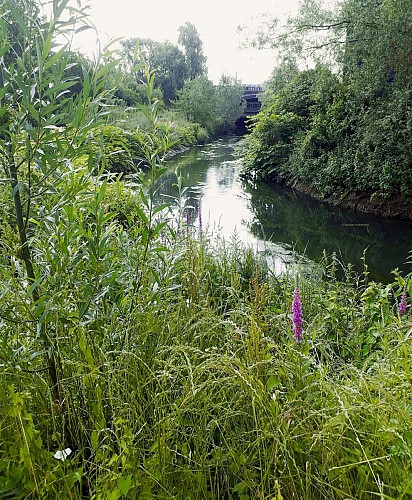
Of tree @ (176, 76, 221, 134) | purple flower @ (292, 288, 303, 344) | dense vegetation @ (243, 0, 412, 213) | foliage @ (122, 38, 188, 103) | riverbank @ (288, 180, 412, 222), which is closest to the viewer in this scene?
purple flower @ (292, 288, 303, 344)

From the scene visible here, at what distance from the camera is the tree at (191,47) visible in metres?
40.3

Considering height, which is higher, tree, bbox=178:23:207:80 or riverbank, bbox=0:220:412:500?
tree, bbox=178:23:207:80

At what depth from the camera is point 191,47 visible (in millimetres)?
40688

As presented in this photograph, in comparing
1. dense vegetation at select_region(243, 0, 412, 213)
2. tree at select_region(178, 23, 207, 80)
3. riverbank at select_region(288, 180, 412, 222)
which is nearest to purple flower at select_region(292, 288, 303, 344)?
riverbank at select_region(288, 180, 412, 222)

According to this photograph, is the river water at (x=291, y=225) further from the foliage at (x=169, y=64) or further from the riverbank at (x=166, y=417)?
the foliage at (x=169, y=64)

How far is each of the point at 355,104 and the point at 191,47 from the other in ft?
111

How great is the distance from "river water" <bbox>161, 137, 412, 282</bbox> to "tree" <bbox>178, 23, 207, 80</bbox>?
2948 centimetres

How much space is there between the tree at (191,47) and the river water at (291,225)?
29.5 m

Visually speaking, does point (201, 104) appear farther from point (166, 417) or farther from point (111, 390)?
point (166, 417)

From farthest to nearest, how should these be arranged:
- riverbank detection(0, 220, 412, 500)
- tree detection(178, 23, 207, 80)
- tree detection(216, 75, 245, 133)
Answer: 1. tree detection(178, 23, 207, 80)
2. tree detection(216, 75, 245, 133)
3. riverbank detection(0, 220, 412, 500)

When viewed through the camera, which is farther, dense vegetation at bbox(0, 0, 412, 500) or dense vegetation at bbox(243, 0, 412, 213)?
dense vegetation at bbox(243, 0, 412, 213)

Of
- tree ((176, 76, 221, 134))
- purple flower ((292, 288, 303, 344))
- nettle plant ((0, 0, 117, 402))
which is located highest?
tree ((176, 76, 221, 134))

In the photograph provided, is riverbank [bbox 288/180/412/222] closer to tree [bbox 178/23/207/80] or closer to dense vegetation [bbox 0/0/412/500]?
dense vegetation [bbox 0/0/412/500]

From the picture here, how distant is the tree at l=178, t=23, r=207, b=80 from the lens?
40.3 metres
